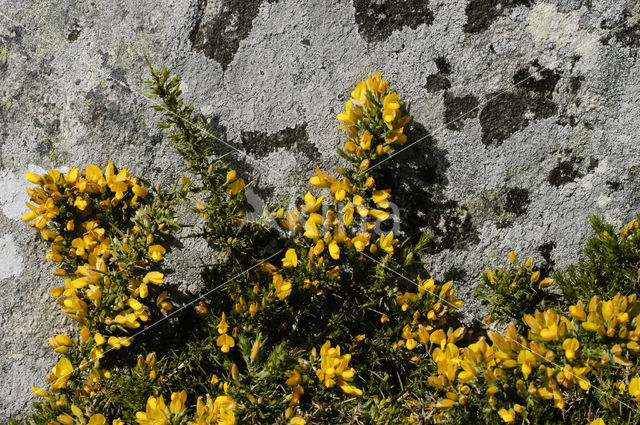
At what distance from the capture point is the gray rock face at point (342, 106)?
276cm

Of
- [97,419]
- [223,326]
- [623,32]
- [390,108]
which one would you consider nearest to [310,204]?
[390,108]

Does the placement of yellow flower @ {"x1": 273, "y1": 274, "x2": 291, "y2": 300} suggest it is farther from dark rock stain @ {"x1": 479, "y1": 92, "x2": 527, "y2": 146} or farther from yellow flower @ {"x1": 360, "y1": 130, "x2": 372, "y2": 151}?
dark rock stain @ {"x1": 479, "y1": 92, "x2": 527, "y2": 146}

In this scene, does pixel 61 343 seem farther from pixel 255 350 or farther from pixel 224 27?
pixel 224 27

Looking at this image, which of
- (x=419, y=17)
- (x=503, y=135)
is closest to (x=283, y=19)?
(x=419, y=17)

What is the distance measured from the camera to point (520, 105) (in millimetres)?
2795

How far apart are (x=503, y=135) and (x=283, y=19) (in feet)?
4.43

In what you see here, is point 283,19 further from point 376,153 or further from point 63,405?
point 63,405

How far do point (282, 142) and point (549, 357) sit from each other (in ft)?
5.67

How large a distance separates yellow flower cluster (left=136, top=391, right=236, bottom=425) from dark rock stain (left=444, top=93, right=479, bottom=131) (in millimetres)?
1800

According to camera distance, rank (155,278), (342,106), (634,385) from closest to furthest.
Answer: (634,385), (155,278), (342,106)

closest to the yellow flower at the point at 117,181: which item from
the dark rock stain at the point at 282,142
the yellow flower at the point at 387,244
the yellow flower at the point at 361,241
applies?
the dark rock stain at the point at 282,142

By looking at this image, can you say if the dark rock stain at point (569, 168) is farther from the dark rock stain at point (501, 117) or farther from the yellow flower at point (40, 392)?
the yellow flower at point (40, 392)

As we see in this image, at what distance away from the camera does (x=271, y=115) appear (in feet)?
9.68

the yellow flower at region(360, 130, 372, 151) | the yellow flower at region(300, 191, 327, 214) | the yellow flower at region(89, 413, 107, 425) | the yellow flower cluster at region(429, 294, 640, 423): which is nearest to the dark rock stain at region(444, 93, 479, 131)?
the yellow flower at region(360, 130, 372, 151)
